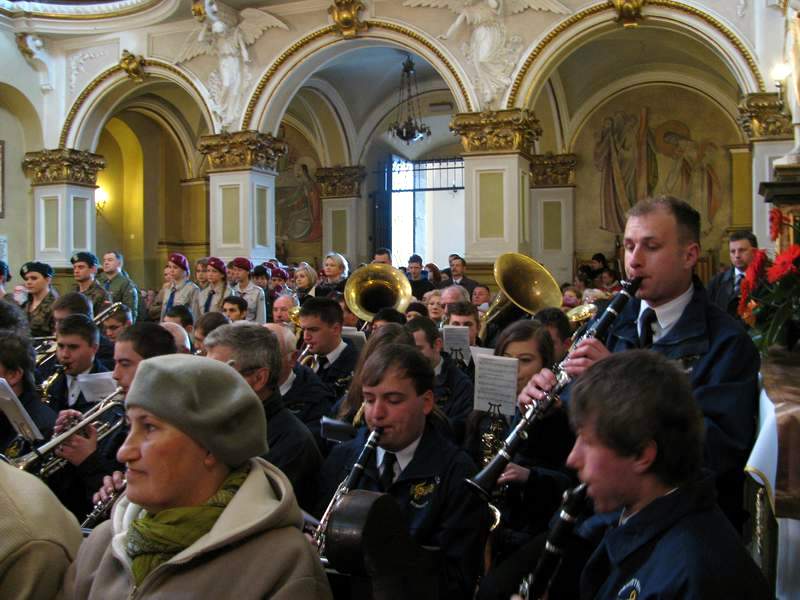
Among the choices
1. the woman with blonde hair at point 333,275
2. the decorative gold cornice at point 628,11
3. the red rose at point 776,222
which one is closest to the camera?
the red rose at point 776,222

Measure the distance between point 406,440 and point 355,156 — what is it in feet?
51.2

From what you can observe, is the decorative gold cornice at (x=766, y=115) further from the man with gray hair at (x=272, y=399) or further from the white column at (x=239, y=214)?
the man with gray hair at (x=272, y=399)

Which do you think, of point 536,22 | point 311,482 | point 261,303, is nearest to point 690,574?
point 311,482

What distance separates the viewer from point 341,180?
17.9 meters

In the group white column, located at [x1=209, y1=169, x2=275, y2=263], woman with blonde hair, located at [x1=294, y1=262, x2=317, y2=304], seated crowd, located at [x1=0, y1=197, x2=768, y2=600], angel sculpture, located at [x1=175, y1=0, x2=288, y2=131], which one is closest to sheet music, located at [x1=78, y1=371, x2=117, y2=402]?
seated crowd, located at [x1=0, y1=197, x2=768, y2=600]

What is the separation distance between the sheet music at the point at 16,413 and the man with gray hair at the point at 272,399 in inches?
30.7

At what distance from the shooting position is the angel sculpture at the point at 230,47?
13031mm

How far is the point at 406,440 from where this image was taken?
292 centimetres

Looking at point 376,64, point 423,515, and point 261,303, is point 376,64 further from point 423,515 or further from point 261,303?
point 423,515

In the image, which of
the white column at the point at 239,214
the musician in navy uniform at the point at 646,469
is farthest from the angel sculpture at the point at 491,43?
the musician in navy uniform at the point at 646,469

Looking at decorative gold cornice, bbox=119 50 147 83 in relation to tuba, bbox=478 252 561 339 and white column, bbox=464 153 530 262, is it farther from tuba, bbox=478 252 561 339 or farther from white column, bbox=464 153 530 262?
tuba, bbox=478 252 561 339

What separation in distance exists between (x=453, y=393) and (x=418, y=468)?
197cm

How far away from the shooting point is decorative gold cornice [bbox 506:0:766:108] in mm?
10461

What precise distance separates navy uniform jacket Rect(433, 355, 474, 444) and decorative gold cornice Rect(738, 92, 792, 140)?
23.9ft
